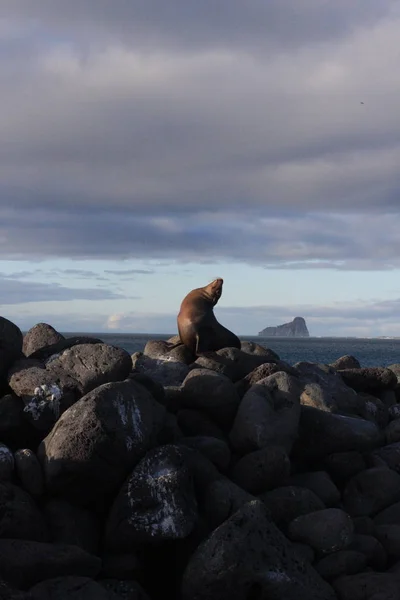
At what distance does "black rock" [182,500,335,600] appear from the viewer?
945 centimetres

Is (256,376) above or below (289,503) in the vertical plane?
above

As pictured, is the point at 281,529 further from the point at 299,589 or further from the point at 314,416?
the point at 314,416

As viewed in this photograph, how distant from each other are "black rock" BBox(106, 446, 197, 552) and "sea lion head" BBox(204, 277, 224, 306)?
6217mm

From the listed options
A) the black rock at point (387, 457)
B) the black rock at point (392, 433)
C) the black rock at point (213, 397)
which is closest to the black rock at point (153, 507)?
the black rock at point (213, 397)

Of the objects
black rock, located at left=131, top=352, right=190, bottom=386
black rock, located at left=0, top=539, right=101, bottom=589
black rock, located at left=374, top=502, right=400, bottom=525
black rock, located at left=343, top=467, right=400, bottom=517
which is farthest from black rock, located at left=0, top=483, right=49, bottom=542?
black rock, located at left=374, top=502, right=400, bottom=525

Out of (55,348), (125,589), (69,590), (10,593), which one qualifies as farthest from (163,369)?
(10,593)

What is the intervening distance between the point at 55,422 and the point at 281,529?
3242mm

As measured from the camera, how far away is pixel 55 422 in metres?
11.7

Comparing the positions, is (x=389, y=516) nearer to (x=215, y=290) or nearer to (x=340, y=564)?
(x=340, y=564)

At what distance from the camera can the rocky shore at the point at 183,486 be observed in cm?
955

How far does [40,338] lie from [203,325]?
2.87 m

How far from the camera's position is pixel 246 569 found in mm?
9477

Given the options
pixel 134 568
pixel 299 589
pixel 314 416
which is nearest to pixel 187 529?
pixel 134 568

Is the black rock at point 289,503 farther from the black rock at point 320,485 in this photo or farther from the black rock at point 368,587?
the black rock at point 368,587
